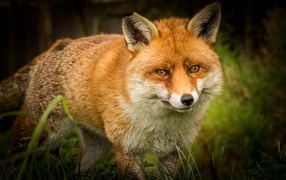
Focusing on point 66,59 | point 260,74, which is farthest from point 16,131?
point 260,74

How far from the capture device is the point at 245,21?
28.1ft

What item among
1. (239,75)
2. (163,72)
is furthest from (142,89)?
(239,75)

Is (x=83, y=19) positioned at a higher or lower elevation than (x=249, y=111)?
higher

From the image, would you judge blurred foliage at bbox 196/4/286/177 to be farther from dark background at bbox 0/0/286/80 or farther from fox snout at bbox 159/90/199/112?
fox snout at bbox 159/90/199/112

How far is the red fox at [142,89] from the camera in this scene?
10.8 ft

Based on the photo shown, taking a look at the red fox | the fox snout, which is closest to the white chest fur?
the red fox

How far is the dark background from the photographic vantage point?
8.36 metres

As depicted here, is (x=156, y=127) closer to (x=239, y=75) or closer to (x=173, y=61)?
(x=173, y=61)

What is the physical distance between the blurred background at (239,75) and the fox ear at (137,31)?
3.60 feet

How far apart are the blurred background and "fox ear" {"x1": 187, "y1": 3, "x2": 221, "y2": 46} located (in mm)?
975

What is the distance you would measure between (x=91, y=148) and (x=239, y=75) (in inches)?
129

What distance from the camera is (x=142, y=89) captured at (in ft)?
10.8

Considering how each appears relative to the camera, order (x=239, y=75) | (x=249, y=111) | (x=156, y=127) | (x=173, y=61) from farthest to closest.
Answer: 1. (x=239, y=75)
2. (x=249, y=111)
3. (x=156, y=127)
4. (x=173, y=61)

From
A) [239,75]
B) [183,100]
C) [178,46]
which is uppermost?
[178,46]
